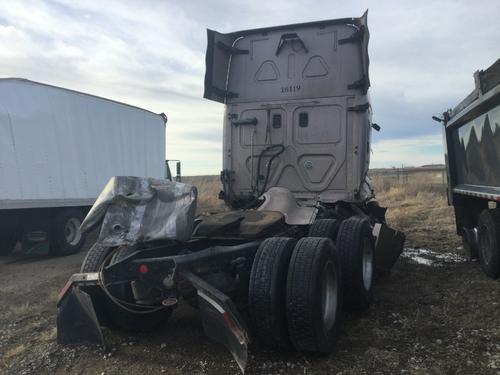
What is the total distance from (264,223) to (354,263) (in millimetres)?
1059

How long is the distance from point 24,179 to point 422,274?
7450 mm

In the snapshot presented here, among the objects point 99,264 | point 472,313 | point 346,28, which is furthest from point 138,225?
point 346,28

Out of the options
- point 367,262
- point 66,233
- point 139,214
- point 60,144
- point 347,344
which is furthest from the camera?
point 66,233

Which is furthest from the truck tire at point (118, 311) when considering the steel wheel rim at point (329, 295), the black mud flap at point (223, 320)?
the steel wheel rim at point (329, 295)

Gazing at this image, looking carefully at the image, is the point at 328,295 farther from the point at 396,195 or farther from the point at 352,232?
the point at 396,195

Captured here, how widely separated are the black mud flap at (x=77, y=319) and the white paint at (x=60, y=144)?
5485 mm

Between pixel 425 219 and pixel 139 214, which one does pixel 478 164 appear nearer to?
pixel 139 214

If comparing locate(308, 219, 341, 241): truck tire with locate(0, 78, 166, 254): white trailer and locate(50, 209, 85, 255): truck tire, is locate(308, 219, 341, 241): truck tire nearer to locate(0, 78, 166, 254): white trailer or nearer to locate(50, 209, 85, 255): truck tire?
locate(0, 78, 166, 254): white trailer

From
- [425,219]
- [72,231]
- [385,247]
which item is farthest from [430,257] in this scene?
[72,231]

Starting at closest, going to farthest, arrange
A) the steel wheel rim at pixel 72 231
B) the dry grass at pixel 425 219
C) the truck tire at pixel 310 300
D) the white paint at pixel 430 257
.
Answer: the truck tire at pixel 310 300 < the white paint at pixel 430 257 < the dry grass at pixel 425 219 < the steel wheel rim at pixel 72 231

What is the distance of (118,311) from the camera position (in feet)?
14.1

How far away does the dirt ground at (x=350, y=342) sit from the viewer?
369cm

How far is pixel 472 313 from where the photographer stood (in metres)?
4.85

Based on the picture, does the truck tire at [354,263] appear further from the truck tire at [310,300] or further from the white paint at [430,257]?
the white paint at [430,257]
